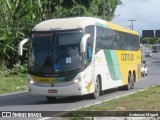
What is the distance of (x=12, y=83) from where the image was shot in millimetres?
32938

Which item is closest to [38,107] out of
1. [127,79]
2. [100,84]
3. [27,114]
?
[27,114]

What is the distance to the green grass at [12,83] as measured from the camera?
29534 mm

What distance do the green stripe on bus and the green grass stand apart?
765 centimetres

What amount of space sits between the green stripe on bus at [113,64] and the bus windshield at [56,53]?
11.0ft

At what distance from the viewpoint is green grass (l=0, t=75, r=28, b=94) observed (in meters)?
29.5

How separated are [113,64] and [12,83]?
1160 centimetres

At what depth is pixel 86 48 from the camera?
18.9 meters

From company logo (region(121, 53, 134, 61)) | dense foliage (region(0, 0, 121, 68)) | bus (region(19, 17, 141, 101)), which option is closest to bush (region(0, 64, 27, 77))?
dense foliage (region(0, 0, 121, 68))

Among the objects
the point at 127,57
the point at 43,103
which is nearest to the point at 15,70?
the point at 127,57

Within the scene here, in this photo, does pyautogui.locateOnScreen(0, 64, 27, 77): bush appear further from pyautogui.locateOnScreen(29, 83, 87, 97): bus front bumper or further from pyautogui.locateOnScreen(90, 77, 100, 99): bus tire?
pyautogui.locateOnScreen(29, 83, 87, 97): bus front bumper

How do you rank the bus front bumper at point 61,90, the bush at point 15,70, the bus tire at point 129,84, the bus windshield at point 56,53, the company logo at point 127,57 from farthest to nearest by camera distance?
1. the bush at point 15,70
2. the bus tire at point 129,84
3. the company logo at point 127,57
4. the bus windshield at point 56,53
5. the bus front bumper at point 61,90

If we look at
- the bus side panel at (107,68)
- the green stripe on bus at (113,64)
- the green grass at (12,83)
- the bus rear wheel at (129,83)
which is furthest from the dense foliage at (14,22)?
the bus side panel at (107,68)

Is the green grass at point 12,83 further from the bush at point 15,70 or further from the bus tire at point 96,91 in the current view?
the bus tire at point 96,91

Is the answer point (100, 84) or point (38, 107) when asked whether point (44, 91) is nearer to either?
point (38, 107)
